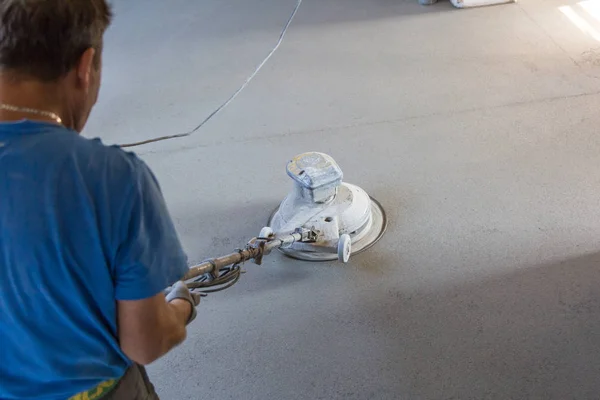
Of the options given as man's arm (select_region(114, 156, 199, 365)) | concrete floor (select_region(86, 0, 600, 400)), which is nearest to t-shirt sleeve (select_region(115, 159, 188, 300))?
man's arm (select_region(114, 156, 199, 365))

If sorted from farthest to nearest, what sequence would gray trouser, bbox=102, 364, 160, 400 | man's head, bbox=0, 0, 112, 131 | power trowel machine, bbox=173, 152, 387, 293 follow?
power trowel machine, bbox=173, 152, 387, 293 → gray trouser, bbox=102, 364, 160, 400 → man's head, bbox=0, 0, 112, 131

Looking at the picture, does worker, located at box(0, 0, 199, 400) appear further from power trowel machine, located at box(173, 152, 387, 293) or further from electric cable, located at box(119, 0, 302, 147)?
electric cable, located at box(119, 0, 302, 147)

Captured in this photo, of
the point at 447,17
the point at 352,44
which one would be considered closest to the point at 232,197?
the point at 352,44

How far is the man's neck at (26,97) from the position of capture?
86 cm

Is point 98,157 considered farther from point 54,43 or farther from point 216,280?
point 216,280

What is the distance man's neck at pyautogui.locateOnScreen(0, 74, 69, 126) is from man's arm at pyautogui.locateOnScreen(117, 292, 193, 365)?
28 centimetres

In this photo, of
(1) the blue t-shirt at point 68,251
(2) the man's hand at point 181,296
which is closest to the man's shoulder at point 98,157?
(1) the blue t-shirt at point 68,251

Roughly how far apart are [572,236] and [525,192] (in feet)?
0.88

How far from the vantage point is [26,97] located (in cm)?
87

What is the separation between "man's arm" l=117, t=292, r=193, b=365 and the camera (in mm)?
959

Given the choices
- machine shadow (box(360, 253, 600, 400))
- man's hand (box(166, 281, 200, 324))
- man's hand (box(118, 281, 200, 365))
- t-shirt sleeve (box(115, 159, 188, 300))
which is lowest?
machine shadow (box(360, 253, 600, 400))

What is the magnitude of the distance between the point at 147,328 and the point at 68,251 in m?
0.18

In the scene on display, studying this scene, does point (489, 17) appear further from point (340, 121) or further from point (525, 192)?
point (525, 192)

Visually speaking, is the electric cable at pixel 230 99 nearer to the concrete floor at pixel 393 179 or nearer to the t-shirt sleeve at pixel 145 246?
the concrete floor at pixel 393 179
